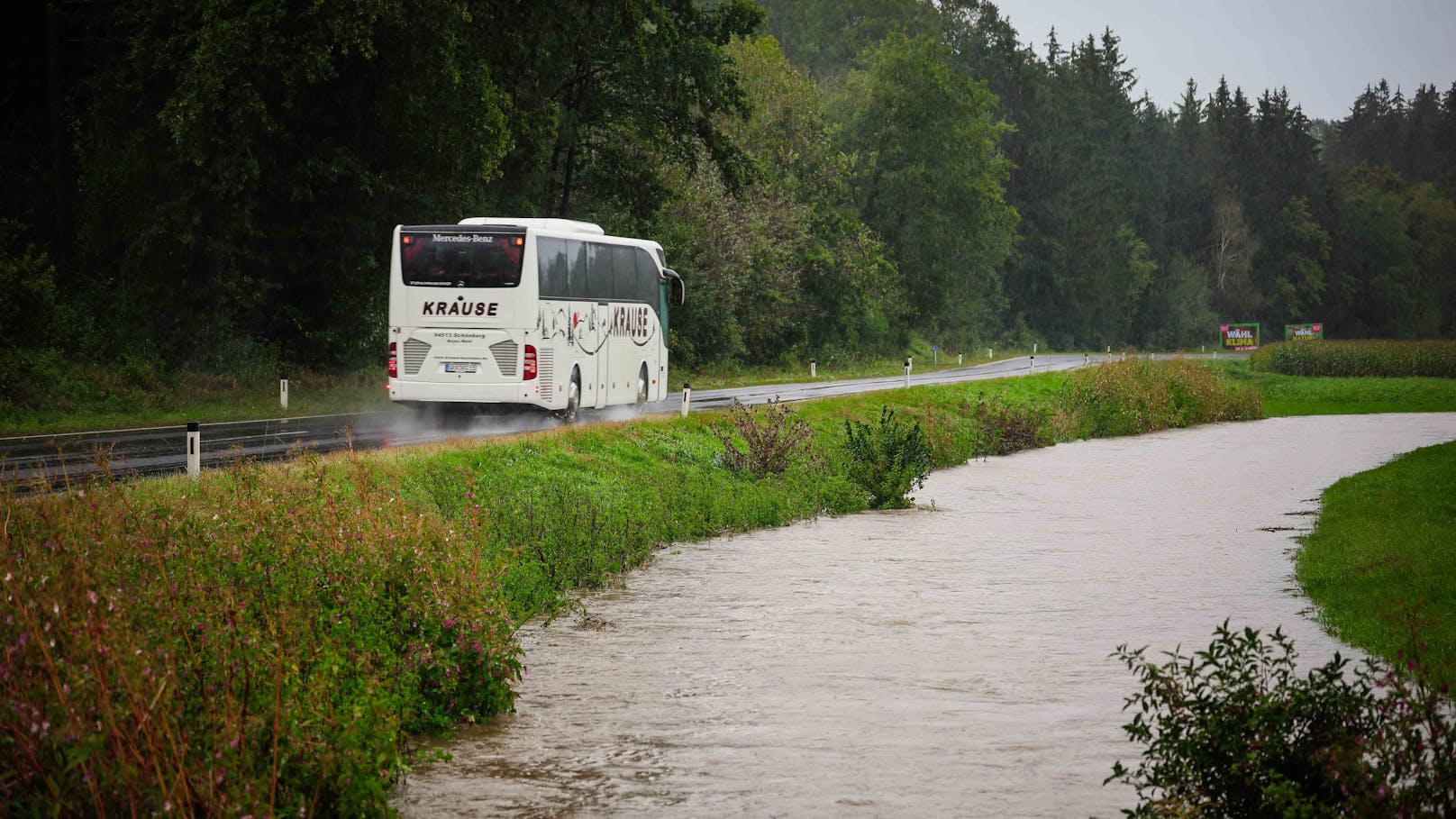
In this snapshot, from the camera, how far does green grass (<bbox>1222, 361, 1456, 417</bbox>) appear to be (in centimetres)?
5247

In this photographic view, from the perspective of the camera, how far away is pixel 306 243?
34.7 meters

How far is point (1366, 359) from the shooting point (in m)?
70.6

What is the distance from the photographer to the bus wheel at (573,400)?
27969 mm

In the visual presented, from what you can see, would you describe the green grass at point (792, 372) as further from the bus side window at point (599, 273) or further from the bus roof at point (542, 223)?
the bus roof at point (542, 223)

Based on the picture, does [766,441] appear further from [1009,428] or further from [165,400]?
[165,400]

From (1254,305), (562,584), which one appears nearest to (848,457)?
(562,584)

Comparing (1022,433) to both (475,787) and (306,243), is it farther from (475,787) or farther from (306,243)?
(475,787)

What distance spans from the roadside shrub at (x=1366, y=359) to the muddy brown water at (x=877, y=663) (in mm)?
50214

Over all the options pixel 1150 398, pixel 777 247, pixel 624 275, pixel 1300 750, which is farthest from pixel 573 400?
pixel 777 247

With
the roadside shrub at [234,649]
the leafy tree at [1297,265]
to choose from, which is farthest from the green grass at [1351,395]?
the leafy tree at [1297,265]

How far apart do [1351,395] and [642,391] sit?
36717mm

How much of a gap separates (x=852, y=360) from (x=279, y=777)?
62.2 m

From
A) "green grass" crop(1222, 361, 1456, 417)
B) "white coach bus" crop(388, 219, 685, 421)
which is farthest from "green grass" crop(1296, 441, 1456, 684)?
Answer: "green grass" crop(1222, 361, 1456, 417)

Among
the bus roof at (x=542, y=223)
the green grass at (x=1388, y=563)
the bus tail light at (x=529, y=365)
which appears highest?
the bus roof at (x=542, y=223)
